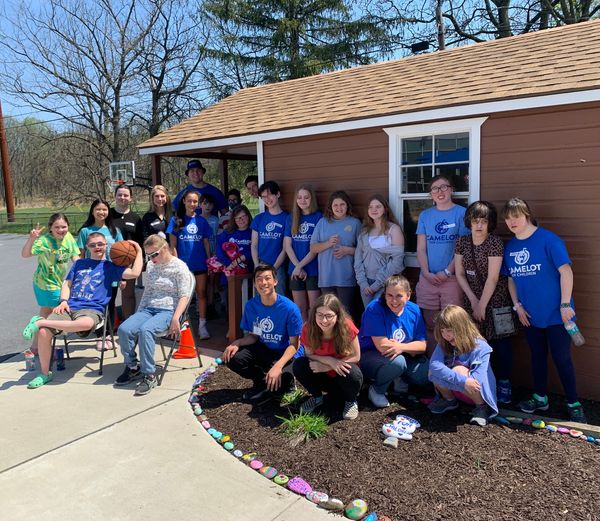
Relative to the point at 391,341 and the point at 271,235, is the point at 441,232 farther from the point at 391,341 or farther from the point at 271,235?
the point at 271,235

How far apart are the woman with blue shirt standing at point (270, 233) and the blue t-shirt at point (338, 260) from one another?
2.02 feet

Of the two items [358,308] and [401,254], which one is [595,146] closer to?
[401,254]

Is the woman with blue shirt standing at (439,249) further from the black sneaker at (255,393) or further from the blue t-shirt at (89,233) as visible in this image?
the blue t-shirt at (89,233)

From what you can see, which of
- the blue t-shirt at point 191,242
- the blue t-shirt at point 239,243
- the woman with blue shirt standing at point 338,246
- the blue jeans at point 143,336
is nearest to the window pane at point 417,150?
the woman with blue shirt standing at point 338,246

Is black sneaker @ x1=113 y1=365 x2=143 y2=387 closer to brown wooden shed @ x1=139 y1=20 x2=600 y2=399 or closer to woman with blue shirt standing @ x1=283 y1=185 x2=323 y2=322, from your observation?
woman with blue shirt standing @ x1=283 y1=185 x2=323 y2=322

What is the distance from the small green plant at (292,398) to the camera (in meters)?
3.98

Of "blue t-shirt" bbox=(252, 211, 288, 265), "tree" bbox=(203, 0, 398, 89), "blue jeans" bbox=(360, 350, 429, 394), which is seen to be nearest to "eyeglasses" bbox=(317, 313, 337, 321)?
"blue jeans" bbox=(360, 350, 429, 394)

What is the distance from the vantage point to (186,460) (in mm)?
3223

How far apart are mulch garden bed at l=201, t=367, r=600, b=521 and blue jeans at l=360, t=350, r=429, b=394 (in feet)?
0.67

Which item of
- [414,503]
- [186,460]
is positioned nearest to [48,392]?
[186,460]

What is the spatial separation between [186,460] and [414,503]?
143 cm

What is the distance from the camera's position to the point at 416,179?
5.02 metres

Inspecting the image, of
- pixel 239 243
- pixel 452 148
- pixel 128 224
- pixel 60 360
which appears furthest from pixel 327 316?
pixel 128 224

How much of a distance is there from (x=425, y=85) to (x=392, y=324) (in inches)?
109
